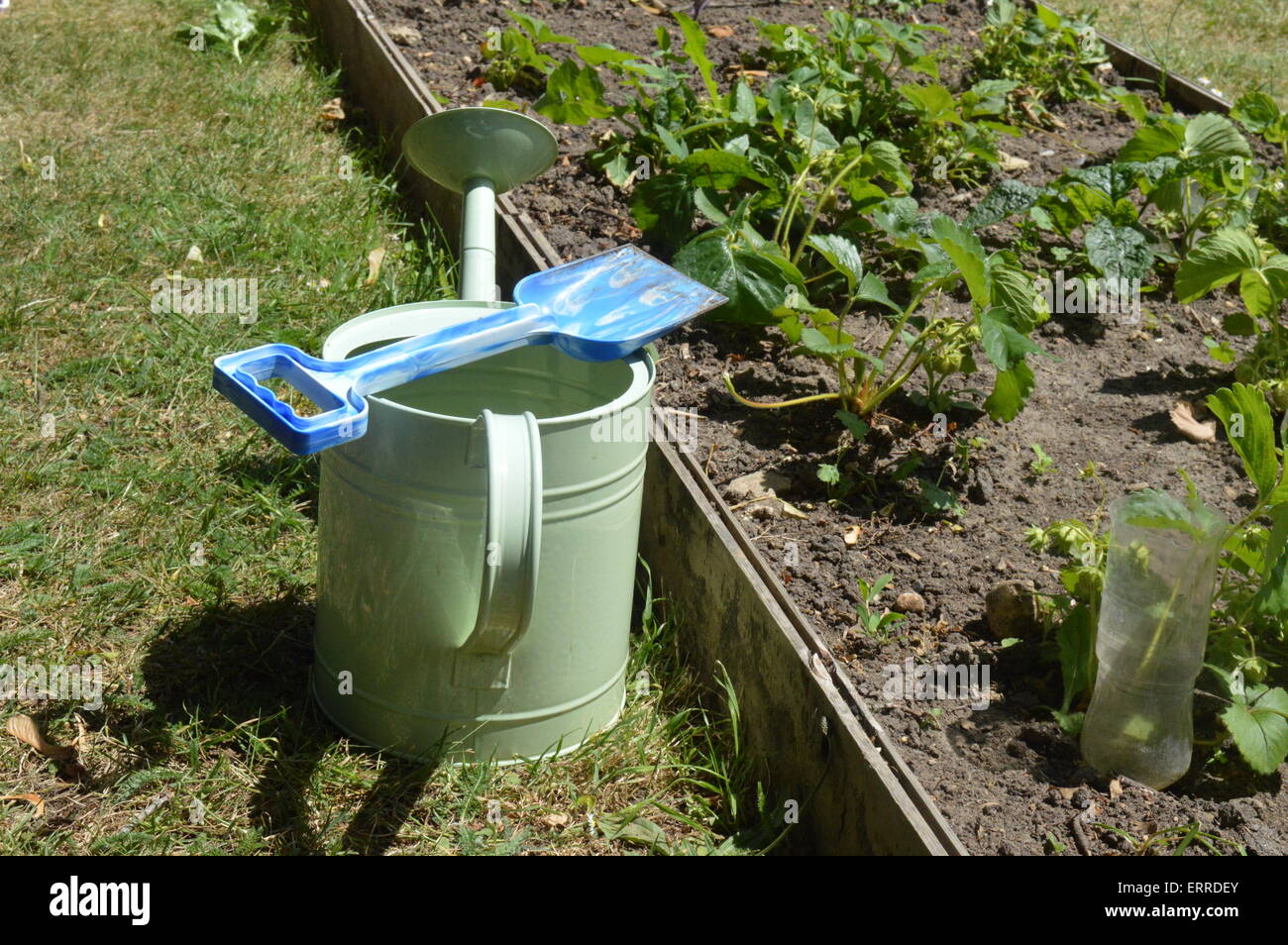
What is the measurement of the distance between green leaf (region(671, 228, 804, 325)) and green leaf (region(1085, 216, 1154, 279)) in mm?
867

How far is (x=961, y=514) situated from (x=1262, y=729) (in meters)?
0.78

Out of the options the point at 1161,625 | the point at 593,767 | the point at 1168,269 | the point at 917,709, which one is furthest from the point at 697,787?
the point at 1168,269

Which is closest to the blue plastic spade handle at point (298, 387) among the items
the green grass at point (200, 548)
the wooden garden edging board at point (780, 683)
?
the green grass at point (200, 548)

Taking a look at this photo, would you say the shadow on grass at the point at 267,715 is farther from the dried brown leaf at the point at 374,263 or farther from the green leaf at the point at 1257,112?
the green leaf at the point at 1257,112

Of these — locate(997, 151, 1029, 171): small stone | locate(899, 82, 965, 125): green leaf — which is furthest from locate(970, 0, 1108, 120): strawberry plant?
locate(899, 82, 965, 125): green leaf

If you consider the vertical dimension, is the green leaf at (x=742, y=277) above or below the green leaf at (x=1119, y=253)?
below

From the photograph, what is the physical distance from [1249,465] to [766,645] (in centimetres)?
78

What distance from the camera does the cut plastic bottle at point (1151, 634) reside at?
5.69 feet

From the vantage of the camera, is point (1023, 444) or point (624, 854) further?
point (1023, 444)

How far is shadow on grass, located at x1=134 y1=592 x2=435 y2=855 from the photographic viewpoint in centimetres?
196

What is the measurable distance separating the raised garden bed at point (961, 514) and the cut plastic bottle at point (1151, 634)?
6 cm

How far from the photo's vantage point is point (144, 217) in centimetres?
354

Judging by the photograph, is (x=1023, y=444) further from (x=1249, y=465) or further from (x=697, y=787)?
(x=697, y=787)

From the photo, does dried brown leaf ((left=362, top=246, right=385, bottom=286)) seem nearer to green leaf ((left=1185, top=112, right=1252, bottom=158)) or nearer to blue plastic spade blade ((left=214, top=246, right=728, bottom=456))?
blue plastic spade blade ((left=214, top=246, right=728, bottom=456))
